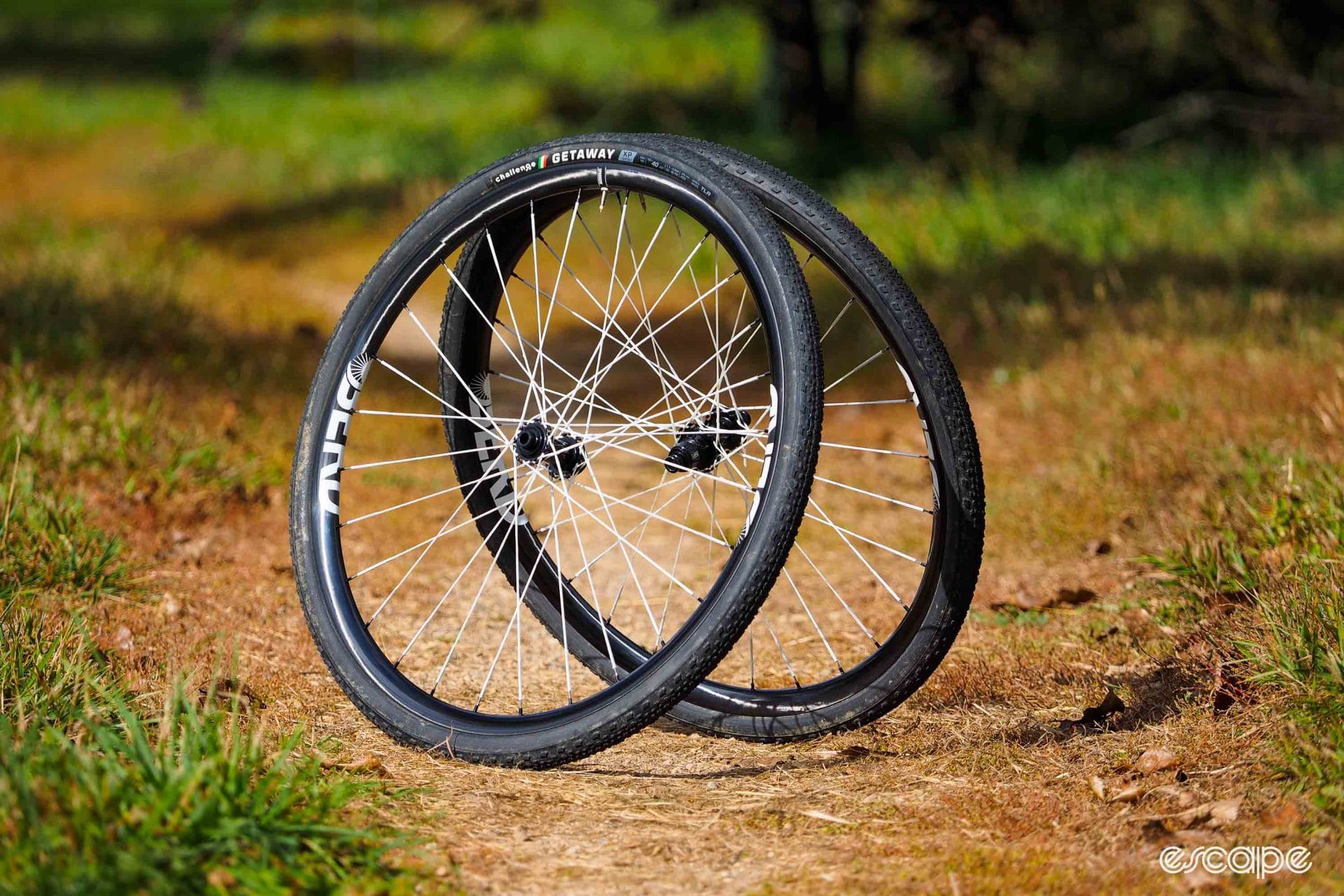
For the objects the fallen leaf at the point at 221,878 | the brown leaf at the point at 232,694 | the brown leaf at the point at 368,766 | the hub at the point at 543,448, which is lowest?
the fallen leaf at the point at 221,878

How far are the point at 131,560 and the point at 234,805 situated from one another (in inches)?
81.4

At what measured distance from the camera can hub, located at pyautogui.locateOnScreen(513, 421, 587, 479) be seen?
332 centimetres

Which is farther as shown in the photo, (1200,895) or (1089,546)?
(1089,546)

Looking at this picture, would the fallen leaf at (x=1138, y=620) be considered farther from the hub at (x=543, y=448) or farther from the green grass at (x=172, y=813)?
the green grass at (x=172, y=813)

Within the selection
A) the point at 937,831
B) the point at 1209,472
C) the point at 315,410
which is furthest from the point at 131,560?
the point at 1209,472

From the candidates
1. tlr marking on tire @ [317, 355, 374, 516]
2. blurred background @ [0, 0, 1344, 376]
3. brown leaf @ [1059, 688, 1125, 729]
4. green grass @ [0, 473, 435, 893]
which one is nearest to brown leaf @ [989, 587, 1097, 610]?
brown leaf @ [1059, 688, 1125, 729]

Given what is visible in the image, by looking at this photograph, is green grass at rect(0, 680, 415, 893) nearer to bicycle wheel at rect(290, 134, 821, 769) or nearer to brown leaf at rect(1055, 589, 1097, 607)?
bicycle wheel at rect(290, 134, 821, 769)

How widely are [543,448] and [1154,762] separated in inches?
62.6

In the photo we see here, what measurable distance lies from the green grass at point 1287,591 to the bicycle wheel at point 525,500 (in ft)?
3.83

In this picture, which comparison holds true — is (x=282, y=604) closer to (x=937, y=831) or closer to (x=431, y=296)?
(x=937, y=831)

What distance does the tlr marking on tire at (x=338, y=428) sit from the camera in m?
3.46

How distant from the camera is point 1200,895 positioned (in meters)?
2.40

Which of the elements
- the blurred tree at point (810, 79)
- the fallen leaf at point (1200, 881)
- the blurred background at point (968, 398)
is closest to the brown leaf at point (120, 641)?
the blurred background at point (968, 398)

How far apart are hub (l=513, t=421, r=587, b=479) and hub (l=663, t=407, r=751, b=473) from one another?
247mm
